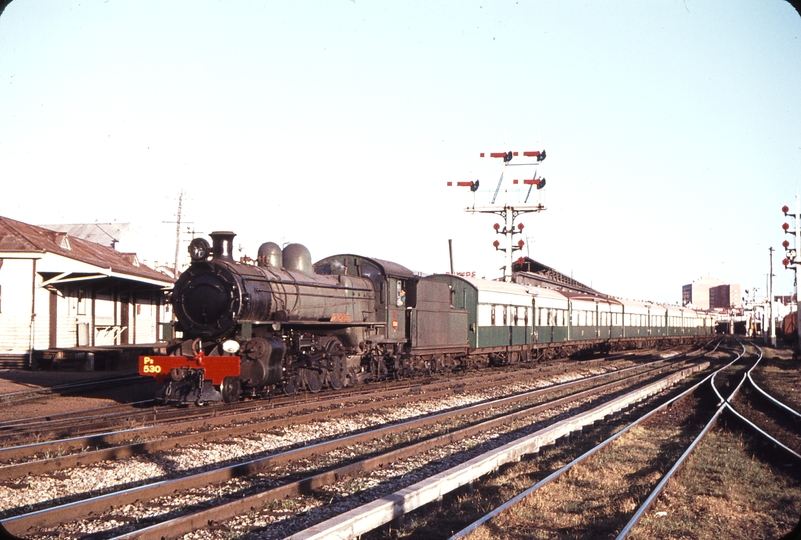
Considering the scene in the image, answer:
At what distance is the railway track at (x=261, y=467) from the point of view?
6.39m

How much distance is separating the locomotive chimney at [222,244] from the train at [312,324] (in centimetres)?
2

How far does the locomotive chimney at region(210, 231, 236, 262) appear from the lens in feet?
48.4

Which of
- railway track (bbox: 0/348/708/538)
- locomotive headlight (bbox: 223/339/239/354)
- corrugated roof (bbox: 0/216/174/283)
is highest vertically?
corrugated roof (bbox: 0/216/174/283)

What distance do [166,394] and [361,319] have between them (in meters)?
6.05

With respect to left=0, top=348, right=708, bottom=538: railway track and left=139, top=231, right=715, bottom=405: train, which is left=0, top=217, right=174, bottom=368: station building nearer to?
left=139, top=231, right=715, bottom=405: train

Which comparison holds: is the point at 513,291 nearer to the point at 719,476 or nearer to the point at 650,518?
the point at 719,476

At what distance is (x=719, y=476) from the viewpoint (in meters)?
8.95

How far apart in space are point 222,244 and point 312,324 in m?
2.52

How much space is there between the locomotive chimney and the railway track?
13.0 feet

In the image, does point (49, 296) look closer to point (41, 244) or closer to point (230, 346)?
point (41, 244)

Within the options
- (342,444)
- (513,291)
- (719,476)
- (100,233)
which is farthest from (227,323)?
(100,233)

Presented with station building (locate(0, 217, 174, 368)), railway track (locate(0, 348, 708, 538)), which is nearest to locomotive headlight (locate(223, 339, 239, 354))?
railway track (locate(0, 348, 708, 538))

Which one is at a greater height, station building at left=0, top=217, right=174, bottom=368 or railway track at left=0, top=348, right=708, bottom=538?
station building at left=0, top=217, right=174, bottom=368

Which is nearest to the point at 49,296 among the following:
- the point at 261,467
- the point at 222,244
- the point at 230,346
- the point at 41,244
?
the point at 41,244
